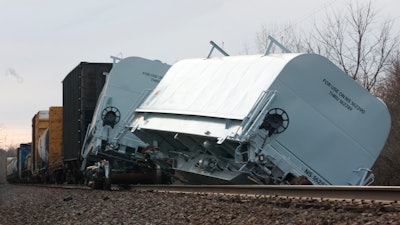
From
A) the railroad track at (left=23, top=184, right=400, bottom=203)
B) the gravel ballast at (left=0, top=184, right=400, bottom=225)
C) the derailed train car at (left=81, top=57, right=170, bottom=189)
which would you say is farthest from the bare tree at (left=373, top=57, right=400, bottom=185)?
the gravel ballast at (left=0, top=184, right=400, bottom=225)

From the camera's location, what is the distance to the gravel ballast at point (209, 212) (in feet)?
20.2

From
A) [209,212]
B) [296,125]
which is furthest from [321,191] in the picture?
[296,125]

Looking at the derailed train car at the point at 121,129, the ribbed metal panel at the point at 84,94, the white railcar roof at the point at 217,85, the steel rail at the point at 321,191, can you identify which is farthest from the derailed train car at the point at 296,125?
the ribbed metal panel at the point at 84,94

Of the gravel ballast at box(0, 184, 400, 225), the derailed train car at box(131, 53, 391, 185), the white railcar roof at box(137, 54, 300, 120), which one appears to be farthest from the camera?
the white railcar roof at box(137, 54, 300, 120)

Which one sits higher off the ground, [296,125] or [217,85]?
[217,85]

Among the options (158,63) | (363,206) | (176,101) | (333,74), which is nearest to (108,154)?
(158,63)

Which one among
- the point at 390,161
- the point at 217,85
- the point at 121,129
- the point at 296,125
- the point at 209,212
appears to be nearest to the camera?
the point at 209,212

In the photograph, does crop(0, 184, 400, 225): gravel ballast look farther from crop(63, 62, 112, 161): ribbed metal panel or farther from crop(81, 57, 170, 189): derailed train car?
crop(63, 62, 112, 161): ribbed metal panel

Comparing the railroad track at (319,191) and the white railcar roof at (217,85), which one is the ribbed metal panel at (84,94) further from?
the railroad track at (319,191)

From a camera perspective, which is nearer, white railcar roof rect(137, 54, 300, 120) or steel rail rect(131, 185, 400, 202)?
steel rail rect(131, 185, 400, 202)

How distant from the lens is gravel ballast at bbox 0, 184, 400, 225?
20.2 feet

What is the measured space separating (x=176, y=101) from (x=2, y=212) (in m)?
4.63

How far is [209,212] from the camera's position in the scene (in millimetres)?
7887

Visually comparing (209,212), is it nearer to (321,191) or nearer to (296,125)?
(321,191)
